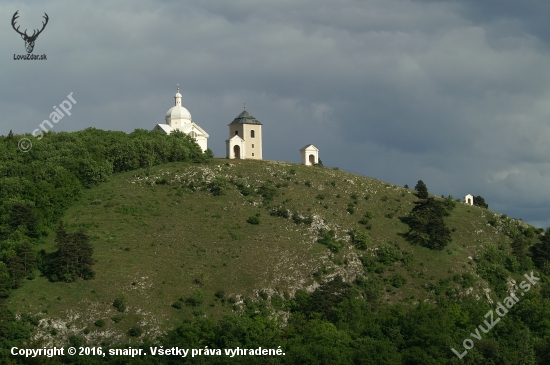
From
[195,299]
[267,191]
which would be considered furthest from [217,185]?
[195,299]

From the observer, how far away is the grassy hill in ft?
306

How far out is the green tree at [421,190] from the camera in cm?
12423

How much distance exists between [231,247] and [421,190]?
34.5m

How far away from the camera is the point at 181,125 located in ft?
472

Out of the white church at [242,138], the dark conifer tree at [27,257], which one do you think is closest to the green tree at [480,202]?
the white church at [242,138]

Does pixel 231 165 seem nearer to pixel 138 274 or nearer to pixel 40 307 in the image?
pixel 138 274

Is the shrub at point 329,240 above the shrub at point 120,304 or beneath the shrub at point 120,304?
above

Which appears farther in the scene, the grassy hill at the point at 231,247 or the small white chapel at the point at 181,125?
the small white chapel at the point at 181,125

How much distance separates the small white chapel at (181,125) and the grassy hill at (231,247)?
41.7ft

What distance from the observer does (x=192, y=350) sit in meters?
84.4

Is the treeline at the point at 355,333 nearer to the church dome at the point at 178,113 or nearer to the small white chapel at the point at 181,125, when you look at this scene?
the small white chapel at the point at 181,125

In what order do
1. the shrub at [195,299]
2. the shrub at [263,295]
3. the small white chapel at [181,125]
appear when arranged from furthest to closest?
the small white chapel at [181,125] → the shrub at [263,295] → the shrub at [195,299]

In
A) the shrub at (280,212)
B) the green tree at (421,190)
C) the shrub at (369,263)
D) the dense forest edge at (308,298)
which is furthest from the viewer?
the green tree at (421,190)

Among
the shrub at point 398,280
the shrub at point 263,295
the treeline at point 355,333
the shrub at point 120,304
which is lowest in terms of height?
the treeline at point 355,333
